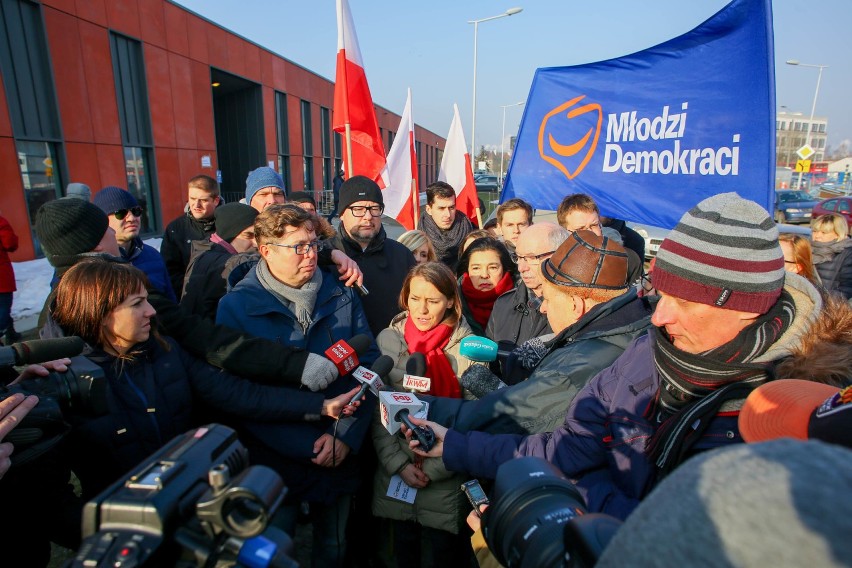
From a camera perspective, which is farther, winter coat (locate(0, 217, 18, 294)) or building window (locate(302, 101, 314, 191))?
building window (locate(302, 101, 314, 191))

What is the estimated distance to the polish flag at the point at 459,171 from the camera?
7215 mm

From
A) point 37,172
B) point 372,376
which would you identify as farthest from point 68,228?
point 37,172

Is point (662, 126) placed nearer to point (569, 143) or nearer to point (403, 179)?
point (569, 143)

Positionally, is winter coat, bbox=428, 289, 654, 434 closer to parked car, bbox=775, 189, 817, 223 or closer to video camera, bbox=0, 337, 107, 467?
video camera, bbox=0, 337, 107, 467

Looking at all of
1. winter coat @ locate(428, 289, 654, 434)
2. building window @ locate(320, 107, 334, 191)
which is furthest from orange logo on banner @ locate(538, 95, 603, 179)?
building window @ locate(320, 107, 334, 191)

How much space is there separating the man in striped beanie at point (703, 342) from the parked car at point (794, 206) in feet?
75.2

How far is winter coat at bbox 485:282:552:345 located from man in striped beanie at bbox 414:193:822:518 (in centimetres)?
127

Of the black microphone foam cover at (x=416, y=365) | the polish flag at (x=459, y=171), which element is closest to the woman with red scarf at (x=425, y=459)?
the black microphone foam cover at (x=416, y=365)

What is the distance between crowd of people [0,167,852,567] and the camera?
1201 millimetres

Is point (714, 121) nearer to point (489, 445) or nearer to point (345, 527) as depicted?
point (489, 445)

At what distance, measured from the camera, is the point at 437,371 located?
2.48m

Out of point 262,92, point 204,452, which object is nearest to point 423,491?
point 204,452

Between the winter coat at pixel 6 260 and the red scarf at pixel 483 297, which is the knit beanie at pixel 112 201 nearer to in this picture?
the red scarf at pixel 483 297

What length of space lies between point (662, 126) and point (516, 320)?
6.95 feet
